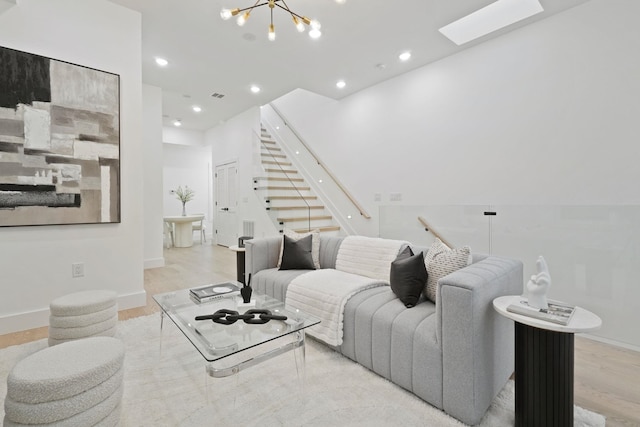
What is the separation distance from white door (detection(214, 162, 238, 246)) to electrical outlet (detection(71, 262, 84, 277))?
4260mm

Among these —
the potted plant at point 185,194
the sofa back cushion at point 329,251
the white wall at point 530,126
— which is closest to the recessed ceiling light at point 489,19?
the white wall at point 530,126

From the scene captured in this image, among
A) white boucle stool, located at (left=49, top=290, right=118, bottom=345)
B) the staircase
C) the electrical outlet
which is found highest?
the staircase

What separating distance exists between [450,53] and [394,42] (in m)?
0.85

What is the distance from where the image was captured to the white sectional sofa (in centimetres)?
155

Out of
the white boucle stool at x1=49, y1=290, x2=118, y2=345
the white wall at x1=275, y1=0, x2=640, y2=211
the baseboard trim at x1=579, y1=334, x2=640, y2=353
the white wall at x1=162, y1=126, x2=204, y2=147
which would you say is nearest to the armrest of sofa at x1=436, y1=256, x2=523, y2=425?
the baseboard trim at x1=579, y1=334, x2=640, y2=353

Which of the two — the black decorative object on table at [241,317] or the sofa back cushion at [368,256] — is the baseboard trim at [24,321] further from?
the sofa back cushion at [368,256]

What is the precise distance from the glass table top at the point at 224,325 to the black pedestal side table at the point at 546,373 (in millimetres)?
1139

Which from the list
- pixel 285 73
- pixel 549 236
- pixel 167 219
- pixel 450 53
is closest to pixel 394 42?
pixel 450 53

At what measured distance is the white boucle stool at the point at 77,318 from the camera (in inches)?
85.0

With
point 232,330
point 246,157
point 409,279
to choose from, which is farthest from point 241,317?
point 246,157

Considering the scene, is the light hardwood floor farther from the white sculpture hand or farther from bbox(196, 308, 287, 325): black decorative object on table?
bbox(196, 308, 287, 325): black decorative object on table

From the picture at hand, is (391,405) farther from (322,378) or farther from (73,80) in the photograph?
(73,80)

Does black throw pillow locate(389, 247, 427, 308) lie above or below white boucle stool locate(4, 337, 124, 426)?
above

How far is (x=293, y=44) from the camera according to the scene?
383 centimetres
